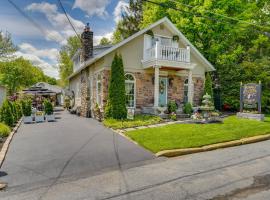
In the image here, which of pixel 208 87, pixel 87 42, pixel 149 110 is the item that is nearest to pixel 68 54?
pixel 87 42

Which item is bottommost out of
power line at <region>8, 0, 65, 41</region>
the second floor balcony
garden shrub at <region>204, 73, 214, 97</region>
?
garden shrub at <region>204, 73, 214, 97</region>

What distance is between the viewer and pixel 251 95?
14242 millimetres

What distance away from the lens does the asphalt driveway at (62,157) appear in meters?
5.73

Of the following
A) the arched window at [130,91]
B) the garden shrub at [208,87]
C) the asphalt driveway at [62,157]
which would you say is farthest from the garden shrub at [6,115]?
the garden shrub at [208,87]

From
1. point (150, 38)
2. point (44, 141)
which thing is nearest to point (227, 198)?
point (44, 141)

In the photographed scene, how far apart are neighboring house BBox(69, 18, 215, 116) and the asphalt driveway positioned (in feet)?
20.4

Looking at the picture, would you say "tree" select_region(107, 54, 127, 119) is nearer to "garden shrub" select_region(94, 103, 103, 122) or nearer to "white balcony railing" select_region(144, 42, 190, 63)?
"garden shrub" select_region(94, 103, 103, 122)

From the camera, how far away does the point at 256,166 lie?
255 inches

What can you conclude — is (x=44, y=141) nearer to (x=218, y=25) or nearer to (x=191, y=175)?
(x=191, y=175)

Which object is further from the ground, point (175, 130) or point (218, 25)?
point (218, 25)

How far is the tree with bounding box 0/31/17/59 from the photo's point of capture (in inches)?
1457

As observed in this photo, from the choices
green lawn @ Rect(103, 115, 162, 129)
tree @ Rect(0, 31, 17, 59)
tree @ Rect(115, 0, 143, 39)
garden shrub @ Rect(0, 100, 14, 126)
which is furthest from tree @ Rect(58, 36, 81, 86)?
green lawn @ Rect(103, 115, 162, 129)

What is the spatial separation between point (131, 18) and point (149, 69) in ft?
65.8

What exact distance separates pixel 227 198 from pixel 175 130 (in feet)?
20.3
